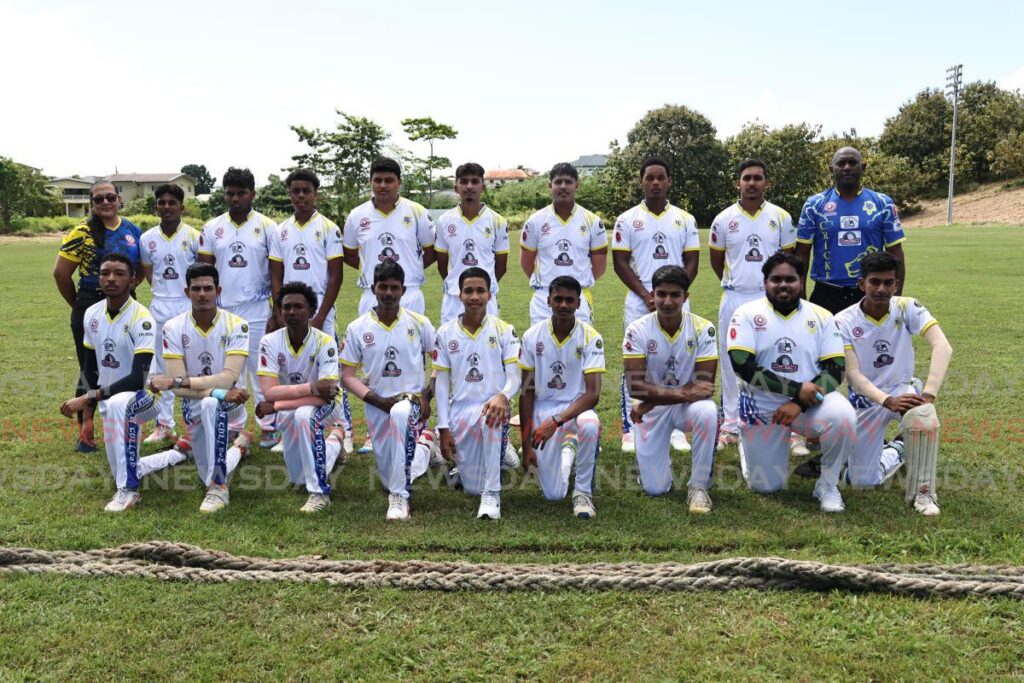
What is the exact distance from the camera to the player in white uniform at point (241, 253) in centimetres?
662

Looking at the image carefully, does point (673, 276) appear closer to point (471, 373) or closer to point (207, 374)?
point (471, 373)

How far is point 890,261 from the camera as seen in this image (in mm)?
5191

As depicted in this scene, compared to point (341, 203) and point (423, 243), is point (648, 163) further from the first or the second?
point (341, 203)

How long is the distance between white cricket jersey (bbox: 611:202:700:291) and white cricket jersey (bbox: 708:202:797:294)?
33 cm

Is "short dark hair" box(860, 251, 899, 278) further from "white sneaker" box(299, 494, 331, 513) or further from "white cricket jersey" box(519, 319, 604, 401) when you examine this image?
"white sneaker" box(299, 494, 331, 513)

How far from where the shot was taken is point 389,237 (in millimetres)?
6547

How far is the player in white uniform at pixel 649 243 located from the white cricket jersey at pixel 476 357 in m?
1.51

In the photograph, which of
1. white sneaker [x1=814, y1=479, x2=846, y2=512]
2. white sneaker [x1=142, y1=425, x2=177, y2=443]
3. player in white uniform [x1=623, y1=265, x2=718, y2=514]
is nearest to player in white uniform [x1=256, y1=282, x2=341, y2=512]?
white sneaker [x1=142, y1=425, x2=177, y2=443]

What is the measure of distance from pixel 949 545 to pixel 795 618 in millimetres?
1399

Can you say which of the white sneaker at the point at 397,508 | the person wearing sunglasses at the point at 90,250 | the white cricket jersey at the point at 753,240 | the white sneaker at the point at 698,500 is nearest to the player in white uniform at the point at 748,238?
the white cricket jersey at the point at 753,240

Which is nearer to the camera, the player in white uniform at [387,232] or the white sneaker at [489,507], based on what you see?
the white sneaker at [489,507]

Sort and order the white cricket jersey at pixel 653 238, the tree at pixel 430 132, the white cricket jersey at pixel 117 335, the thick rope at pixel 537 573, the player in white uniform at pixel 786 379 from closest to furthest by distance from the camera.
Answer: the thick rope at pixel 537 573 → the player in white uniform at pixel 786 379 → the white cricket jersey at pixel 117 335 → the white cricket jersey at pixel 653 238 → the tree at pixel 430 132

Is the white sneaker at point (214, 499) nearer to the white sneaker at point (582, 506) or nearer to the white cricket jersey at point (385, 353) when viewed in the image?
the white cricket jersey at point (385, 353)

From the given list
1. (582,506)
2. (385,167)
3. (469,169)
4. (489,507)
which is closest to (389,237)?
(385,167)
